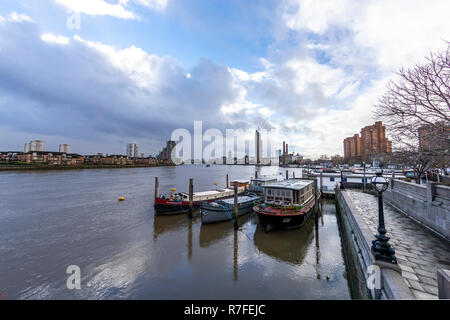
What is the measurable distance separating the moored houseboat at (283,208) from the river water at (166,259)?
92 centimetres

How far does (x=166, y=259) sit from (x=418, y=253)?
43.2ft

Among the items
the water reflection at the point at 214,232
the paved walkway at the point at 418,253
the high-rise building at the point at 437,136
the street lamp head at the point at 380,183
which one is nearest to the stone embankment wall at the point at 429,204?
the paved walkway at the point at 418,253

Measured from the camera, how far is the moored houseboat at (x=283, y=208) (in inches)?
642

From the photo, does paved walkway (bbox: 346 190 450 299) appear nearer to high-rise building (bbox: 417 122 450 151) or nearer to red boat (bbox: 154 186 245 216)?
high-rise building (bbox: 417 122 450 151)

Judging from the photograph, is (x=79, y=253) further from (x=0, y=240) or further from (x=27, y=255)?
(x=0, y=240)

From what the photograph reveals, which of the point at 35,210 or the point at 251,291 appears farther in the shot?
the point at 35,210

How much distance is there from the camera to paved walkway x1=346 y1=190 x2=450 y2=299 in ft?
18.3

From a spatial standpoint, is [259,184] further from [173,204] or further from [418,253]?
[418,253]

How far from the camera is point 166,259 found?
12.6 m

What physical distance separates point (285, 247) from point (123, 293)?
35.4ft

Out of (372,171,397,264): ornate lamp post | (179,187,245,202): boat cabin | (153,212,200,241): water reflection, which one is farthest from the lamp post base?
(179,187,245,202): boat cabin
